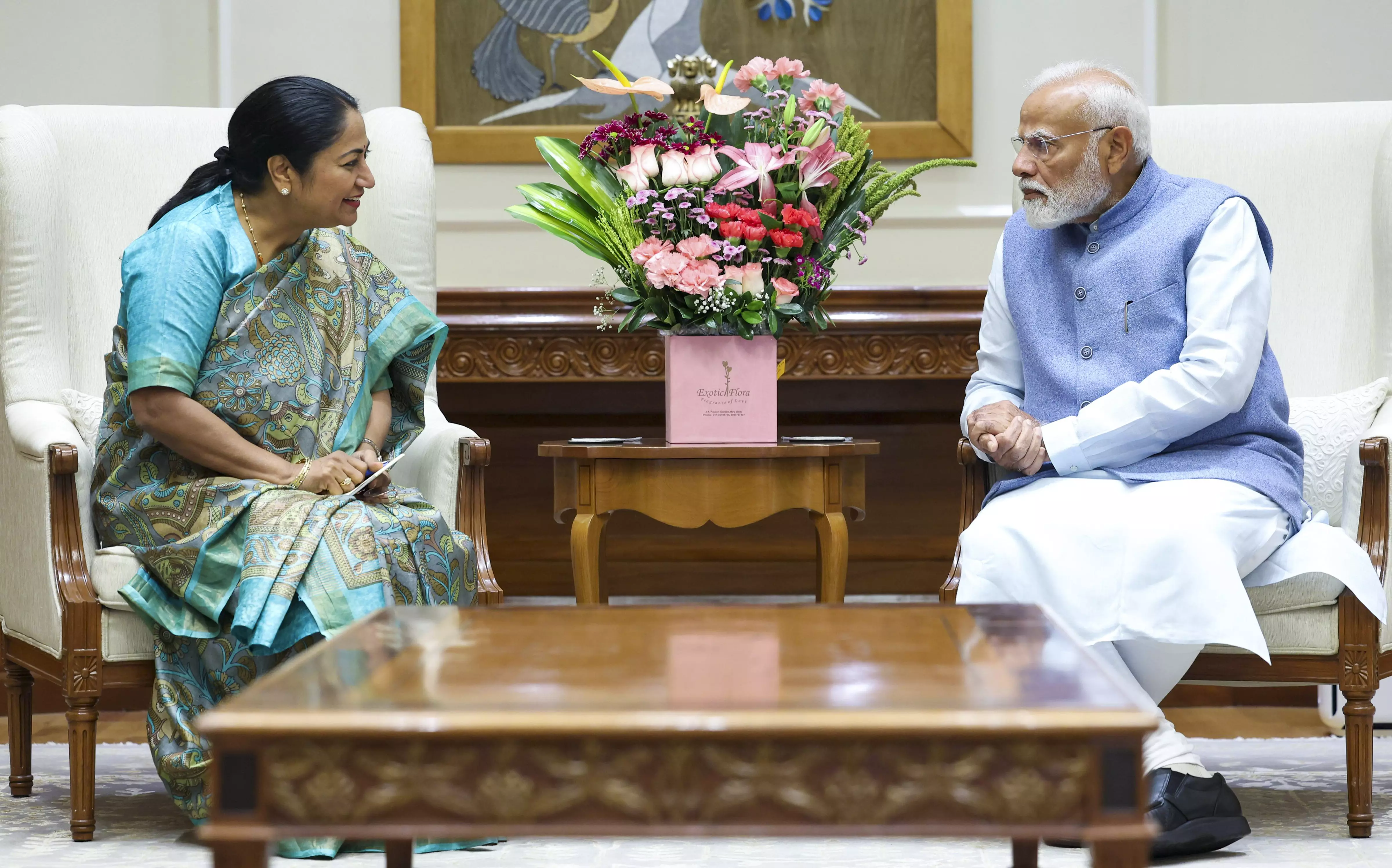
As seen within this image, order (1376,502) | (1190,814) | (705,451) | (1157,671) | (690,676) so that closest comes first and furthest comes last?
(690,676), (1190,814), (1157,671), (1376,502), (705,451)

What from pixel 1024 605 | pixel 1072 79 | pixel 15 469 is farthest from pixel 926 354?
pixel 15 469

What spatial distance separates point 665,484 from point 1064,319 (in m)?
0.84

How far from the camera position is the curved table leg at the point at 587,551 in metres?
2.69

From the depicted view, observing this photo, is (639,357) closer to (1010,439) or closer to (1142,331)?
(1010,439)

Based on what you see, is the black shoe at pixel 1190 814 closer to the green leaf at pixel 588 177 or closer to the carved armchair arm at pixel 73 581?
the green leaf at pixel 588 177

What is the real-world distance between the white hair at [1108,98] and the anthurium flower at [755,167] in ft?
1.76

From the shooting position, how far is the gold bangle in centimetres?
256

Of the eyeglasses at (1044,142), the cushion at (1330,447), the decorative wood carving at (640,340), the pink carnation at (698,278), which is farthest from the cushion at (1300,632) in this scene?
the decorative wood carving at (640,340)

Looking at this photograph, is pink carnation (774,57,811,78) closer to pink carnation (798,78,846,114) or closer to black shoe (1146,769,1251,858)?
pink carnation (798,78,846,114)

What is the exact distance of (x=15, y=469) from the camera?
2.71 m

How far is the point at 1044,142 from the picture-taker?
107 inches

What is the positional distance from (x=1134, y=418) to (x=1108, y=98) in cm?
63

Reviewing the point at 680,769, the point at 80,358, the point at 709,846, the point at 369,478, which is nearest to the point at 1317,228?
the point at 709,846

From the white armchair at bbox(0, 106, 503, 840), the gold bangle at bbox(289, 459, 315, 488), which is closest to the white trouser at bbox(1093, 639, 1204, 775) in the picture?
the white armchair at bbox(0, 106, 503, 840)
